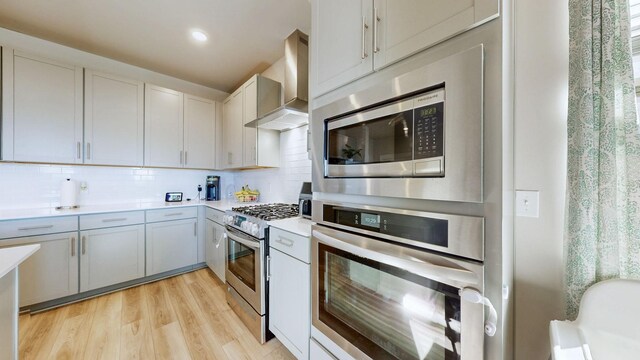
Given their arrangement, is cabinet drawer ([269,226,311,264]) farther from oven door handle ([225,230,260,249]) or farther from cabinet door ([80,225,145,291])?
cabinet door ([80,225,145,291])

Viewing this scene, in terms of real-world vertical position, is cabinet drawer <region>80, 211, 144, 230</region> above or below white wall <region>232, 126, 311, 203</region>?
below

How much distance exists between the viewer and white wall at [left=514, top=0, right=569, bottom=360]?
2.59ft

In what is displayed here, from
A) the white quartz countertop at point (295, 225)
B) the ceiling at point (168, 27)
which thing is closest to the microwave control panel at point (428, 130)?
the white quartz countertop at point (295, 225)

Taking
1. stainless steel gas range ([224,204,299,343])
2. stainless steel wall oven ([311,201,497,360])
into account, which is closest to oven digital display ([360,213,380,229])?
stainless steel wall oven ([311,201,497,360])

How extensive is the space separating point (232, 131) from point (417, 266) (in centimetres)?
294

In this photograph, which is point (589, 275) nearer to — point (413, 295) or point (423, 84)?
point (413, 295)

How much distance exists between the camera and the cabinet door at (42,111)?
207 centimetres

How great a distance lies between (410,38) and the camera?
33.2 inches

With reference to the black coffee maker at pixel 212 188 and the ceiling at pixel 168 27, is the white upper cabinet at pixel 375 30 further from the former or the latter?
the black coffee maker at pixel 212 188

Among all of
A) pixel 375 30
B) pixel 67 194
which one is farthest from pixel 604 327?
pixel 67 194

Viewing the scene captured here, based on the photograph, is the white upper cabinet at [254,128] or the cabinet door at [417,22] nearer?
the cabinet door at [417,22]

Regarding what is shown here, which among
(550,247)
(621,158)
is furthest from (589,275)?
(621,158)

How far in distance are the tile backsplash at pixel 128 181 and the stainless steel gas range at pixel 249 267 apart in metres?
0.80

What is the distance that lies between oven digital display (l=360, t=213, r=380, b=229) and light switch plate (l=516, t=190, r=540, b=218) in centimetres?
52
